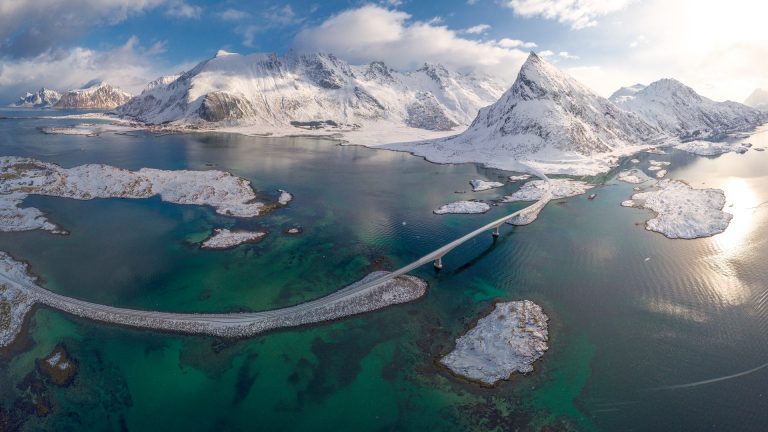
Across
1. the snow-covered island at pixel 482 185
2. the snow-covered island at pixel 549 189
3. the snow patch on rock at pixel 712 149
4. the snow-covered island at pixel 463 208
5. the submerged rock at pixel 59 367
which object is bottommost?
the submerged rock at pixel 59 367

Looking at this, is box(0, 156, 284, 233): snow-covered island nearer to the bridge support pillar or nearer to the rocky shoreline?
the rocky shoreline

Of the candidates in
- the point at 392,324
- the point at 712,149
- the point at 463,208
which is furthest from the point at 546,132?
the point at 392,324

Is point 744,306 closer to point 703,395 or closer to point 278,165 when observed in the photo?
point 703,395

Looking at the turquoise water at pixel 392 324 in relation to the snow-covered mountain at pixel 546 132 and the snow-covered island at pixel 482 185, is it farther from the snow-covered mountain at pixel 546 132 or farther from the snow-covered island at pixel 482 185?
the snow-covered mountain at pixel 546 132

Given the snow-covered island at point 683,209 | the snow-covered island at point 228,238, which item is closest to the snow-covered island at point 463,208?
the snow-covered island at point 683,209

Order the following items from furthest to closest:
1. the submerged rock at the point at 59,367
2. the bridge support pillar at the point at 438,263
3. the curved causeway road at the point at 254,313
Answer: the bridge support pillar at the point at 438,263
the curved causeway road at the point at 254,313
the submerged rock at the point at 59,367

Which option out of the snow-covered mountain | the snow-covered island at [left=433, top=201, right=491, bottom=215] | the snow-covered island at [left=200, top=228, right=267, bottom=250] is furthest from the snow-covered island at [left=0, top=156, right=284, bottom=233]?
the snow-covered mountain

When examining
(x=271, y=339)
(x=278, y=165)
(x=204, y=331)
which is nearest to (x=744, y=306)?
(x=271, y=339)
